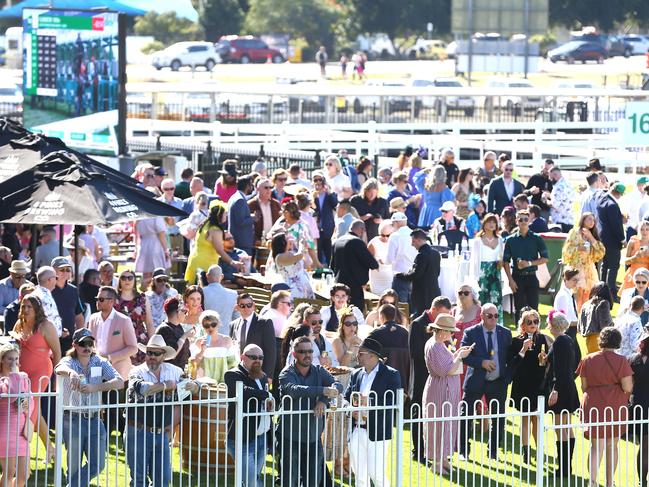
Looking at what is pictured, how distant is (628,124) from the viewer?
18.5 metres

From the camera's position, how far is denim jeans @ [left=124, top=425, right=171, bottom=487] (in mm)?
11438

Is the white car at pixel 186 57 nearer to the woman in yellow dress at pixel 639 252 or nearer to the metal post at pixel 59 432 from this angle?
the woman in yellow dress at pixel 639 252

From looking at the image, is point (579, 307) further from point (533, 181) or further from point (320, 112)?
point (320, 112)

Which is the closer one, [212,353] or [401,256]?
[212,353]

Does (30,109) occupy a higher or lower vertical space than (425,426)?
higher

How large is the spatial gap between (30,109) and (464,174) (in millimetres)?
7765

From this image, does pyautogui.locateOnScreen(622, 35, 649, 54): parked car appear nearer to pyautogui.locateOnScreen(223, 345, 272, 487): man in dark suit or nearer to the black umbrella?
the black umbrella

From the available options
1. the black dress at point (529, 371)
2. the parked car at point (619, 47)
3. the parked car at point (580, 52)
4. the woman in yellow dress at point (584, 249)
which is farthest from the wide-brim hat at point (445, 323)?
the parked car at point (619, 47)

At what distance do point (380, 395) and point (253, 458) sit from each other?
1.10m

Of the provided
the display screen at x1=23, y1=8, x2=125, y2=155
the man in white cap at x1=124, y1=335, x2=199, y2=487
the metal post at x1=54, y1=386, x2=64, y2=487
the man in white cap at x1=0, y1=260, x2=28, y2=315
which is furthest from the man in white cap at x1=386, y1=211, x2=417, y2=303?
the display screen at x1=23, y1=8, x2=125, y2=155

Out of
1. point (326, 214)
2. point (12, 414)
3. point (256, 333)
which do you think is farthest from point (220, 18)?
point (12, 414)

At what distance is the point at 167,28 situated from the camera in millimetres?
95125

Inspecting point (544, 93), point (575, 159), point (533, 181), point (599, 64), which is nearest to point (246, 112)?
point (544, 93)

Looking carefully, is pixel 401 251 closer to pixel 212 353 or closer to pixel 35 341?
pixel 212 353
